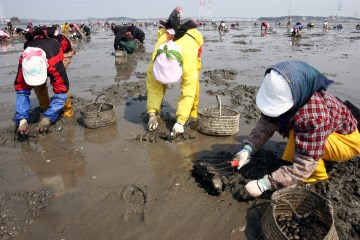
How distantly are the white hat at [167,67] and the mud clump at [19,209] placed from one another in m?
1.98

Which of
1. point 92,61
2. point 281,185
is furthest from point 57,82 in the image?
point 92,61

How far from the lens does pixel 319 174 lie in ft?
9.04

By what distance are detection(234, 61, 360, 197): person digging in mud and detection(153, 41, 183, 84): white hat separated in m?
1.56

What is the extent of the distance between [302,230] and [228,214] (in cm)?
64

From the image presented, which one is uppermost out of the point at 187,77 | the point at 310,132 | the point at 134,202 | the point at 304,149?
the point at 187,77

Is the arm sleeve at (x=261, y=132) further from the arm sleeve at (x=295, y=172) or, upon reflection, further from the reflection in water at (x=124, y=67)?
the reflection in water at (x=124, y=67)

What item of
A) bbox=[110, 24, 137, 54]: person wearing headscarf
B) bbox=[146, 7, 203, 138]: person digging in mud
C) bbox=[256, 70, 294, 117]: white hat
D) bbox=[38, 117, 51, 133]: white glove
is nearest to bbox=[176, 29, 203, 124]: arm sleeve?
bbox=[146, 7, 203, 138]: person digging in mud

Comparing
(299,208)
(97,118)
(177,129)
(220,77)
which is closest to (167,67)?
(177,129)

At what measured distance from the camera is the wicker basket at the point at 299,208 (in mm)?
2201

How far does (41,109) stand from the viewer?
531 cm

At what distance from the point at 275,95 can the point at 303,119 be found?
1.09ft

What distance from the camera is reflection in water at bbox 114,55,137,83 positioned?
836 cm

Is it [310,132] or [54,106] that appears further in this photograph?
[54,106]

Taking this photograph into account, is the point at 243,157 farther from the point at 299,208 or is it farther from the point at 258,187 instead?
the point at 299,208
